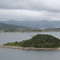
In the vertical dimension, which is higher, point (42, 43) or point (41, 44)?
point (42, 43)

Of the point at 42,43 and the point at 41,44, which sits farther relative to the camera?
the point at 42,43

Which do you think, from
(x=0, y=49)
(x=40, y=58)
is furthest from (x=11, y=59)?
(x=0, y=49)

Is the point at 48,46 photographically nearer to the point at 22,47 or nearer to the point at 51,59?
the point at 22,47

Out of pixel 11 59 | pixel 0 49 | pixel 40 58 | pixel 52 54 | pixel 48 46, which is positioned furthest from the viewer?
pixel 0 49

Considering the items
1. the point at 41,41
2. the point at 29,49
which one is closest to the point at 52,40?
the point at 41,41

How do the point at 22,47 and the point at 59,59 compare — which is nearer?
the point at 59,59

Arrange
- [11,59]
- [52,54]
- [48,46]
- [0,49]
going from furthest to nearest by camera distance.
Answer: [0,49] → [48,46] → [52,54] → [11,59]

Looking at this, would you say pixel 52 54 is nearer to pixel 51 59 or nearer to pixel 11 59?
pixel 51 59

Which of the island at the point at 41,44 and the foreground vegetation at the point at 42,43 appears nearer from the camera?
the island at the point at 41,44

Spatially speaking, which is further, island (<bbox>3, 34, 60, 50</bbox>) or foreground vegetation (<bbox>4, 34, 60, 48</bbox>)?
foreground vegetation (<bbox>4, 34, 60, 48</bbox>)
